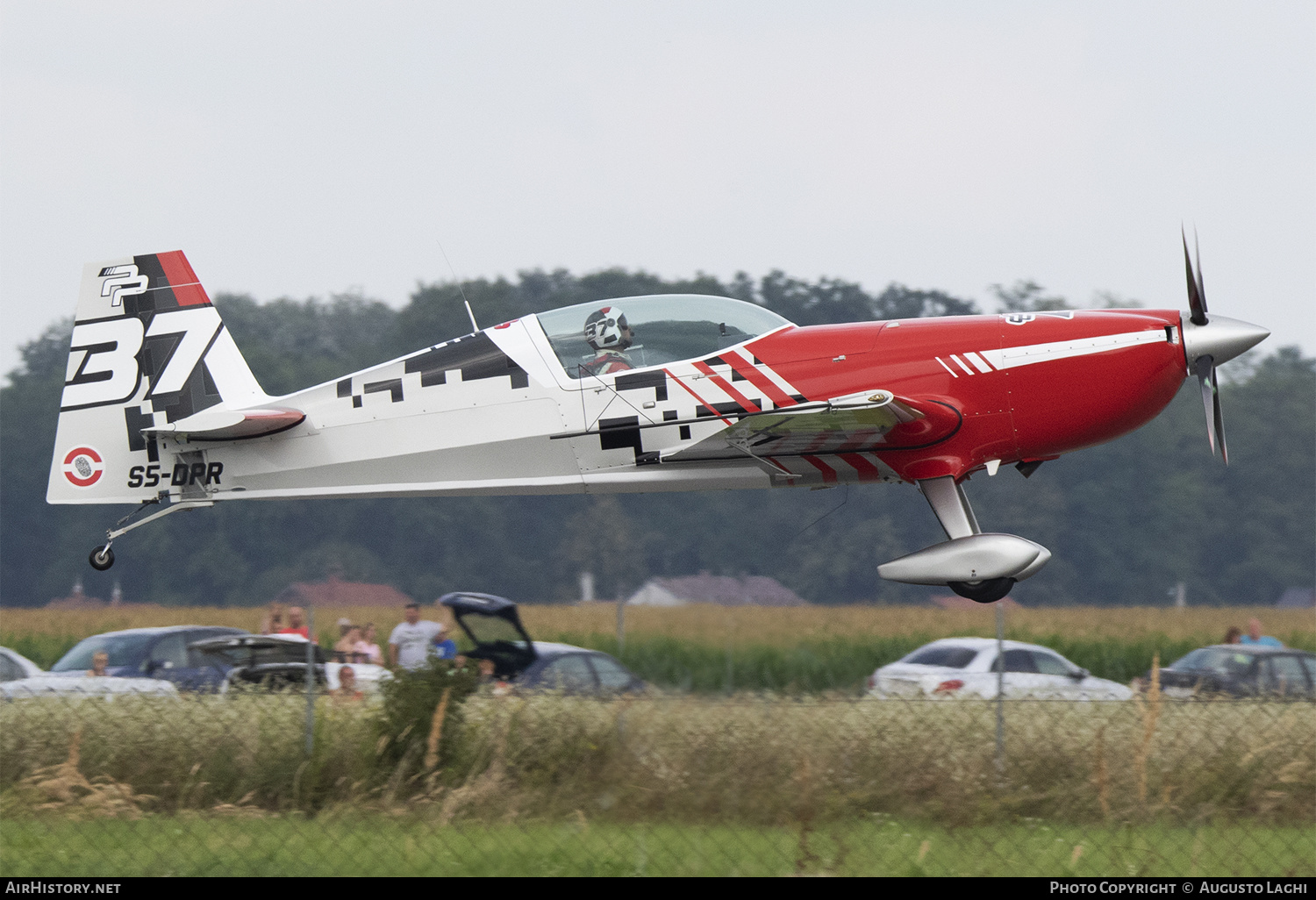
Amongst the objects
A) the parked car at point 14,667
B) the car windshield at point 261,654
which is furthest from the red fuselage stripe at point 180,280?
the parked car at point 14,667

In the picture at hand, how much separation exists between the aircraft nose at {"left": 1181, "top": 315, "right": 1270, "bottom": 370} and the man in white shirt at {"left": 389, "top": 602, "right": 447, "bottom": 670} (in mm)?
6119

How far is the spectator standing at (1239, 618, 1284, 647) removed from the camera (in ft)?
52.2

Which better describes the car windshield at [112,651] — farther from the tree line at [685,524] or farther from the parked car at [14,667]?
the tree line at [685,524]

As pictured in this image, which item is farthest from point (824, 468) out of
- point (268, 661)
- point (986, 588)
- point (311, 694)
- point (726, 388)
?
point (268, 661)

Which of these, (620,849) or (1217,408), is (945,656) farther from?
(620,849)

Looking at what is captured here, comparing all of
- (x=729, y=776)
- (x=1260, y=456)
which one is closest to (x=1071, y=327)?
(x=729, y=776)

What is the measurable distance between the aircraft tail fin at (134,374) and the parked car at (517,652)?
2452 mm

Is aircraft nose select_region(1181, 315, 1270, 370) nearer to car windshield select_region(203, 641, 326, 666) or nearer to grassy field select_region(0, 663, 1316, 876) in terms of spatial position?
grassy field select_region(0, 663, 1316, 876)

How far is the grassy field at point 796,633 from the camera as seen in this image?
9.54 m

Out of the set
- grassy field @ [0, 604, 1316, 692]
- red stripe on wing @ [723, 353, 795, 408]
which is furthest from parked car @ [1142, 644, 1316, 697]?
red stripe on wing @ [723, 353, 795, 408]

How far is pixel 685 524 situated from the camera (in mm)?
41844

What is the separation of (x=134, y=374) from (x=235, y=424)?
1266 mm

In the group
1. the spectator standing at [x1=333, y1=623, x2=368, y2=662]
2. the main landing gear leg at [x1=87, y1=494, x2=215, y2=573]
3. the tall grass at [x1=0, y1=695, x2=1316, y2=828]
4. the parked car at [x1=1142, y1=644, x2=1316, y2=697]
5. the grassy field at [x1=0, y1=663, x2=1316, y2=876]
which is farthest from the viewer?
the parked car at [x1=1142, y1=644, x2=1316, y2=697]

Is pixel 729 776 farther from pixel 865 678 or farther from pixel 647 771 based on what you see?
pixel 865 678
